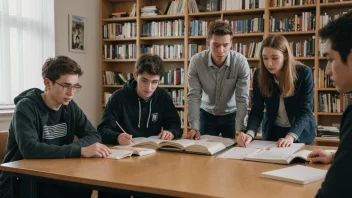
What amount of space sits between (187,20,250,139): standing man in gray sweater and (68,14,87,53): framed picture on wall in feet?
8.10

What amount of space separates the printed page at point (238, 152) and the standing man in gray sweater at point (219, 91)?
563 millimetres

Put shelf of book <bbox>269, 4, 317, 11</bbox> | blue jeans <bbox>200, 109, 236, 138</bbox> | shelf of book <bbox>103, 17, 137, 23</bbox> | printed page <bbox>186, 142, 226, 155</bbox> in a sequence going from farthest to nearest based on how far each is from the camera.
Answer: shelf of book <bbox>103, 17, 137, 23</bbox> → shelf of book <bbox>269, 4, 317, 11</bbox> → blue jeans <bbox>200, 109, 236, 138</bbox> → printed page <bbox>186, 142, 226, 155</bbox>

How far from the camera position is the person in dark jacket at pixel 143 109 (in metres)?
2.32

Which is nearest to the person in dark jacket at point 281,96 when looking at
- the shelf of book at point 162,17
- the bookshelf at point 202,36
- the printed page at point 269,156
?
the printed page at point 269,156

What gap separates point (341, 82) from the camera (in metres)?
1.08

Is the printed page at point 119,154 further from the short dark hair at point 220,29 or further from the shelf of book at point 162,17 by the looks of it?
the shelf of book at point 162,17

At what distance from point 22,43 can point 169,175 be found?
3.11 m

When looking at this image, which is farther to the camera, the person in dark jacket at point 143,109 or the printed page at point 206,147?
the person in dark jacket at point 143,109

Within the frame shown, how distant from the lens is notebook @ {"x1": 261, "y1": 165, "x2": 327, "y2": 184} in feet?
4.54

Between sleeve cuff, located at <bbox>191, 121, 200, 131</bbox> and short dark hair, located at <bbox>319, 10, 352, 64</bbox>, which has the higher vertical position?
short dark hair, located at <bbox>319, 10, 352, 64</bbox>

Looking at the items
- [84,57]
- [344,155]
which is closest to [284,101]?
[344,155]

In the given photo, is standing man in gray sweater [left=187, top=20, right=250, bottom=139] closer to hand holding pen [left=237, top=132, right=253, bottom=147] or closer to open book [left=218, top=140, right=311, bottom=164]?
hand holding pen [left=237, top=132, right=253, bottom=147]

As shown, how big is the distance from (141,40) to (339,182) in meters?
4.29

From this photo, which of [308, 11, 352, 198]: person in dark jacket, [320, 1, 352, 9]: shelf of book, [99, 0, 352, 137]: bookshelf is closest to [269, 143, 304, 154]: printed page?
[308, 11, 352, 198]: person in dark jacket
